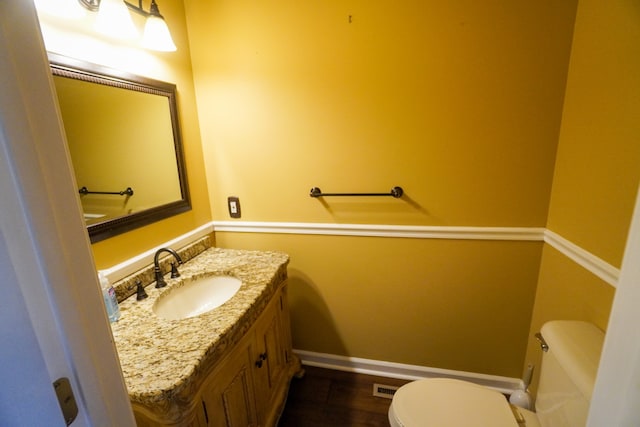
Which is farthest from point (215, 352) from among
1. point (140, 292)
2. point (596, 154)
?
point (596, 154)

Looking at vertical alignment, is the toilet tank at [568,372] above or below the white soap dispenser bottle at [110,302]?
below

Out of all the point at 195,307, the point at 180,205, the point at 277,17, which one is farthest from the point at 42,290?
the point at 277,17

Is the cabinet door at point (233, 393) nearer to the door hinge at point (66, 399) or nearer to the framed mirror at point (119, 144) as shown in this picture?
the door hinge at point (66, 399)

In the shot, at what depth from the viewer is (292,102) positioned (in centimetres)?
148

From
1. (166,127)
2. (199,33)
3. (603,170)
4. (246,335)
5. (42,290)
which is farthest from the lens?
(199,33)

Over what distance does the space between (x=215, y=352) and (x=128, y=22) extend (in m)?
1.27

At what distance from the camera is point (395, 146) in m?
1.41

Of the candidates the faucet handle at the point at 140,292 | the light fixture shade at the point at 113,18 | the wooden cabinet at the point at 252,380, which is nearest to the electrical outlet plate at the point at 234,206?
the wooden cabinet at the point at 252,380

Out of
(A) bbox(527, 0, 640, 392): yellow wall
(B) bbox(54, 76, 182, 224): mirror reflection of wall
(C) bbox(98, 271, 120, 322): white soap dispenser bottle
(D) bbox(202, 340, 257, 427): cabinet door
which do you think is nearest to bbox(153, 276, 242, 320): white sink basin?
(C) bbox(98, 271, 120, 322): white soap dispenser bottle

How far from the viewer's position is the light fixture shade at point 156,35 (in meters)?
1.18

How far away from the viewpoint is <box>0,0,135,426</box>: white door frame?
339 mm

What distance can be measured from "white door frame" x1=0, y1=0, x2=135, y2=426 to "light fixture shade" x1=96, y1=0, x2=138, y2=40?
0.91 metres

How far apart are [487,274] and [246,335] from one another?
1215 millimetres

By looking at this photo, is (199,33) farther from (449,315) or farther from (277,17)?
(449,315)
